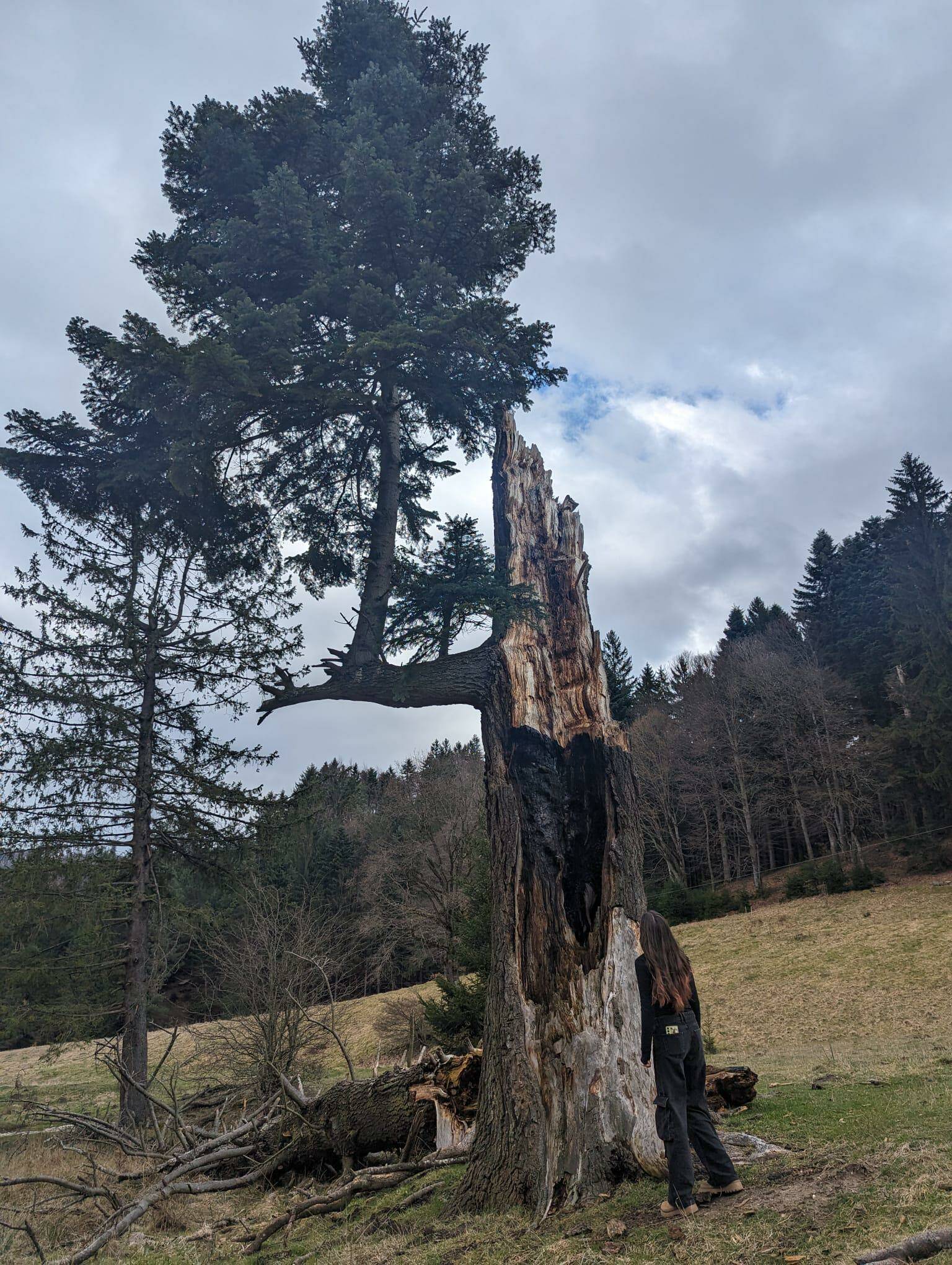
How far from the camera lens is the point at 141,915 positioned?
13.7 meters

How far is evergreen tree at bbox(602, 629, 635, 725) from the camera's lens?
1018 inches

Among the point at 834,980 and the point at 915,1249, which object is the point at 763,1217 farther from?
the point at 834,980

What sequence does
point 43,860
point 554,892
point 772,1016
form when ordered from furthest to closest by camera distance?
point 772,1016, point 43,860, point 554,892

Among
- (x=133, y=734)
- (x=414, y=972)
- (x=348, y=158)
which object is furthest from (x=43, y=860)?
(x=414, y=972)

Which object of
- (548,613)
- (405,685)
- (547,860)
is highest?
(548,613)

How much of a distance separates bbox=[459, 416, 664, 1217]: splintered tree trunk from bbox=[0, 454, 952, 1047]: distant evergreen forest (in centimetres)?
760

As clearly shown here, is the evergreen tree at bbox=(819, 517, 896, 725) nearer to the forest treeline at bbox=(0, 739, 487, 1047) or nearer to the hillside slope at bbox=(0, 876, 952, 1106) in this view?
the hillside slope at bbox=(0, 876, 952, 1106)

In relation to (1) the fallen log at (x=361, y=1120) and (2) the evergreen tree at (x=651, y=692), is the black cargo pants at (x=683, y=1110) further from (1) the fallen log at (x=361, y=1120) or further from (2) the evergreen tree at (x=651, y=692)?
(2) the evergreen tree at (x=651, y=692)

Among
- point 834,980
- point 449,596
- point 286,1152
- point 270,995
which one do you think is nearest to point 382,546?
point 449,596

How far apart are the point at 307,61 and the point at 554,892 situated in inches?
443

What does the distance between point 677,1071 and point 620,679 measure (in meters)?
29.0

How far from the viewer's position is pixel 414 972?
1384 inches

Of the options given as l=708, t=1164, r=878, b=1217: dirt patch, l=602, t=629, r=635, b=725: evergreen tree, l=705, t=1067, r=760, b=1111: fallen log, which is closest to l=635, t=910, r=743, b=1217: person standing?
l=708, t=1164, r=878, b=1217: dirt patch

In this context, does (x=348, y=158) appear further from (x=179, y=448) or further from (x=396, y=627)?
(x=396, y=627)
